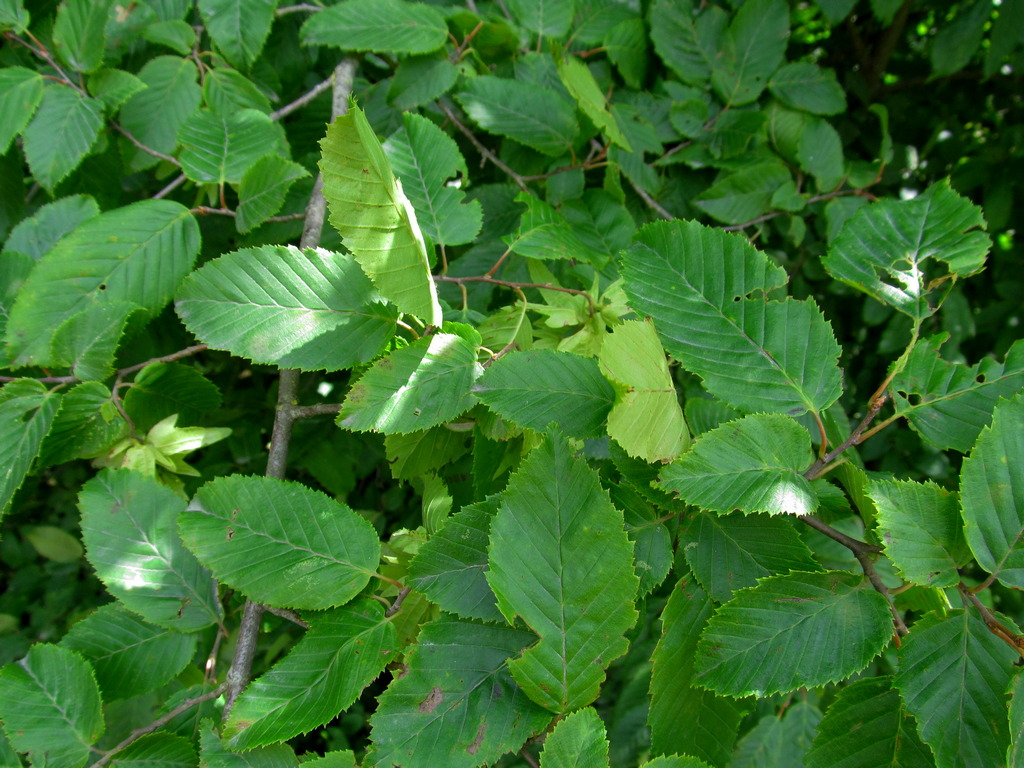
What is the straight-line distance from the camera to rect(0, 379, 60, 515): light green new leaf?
3.35 feet

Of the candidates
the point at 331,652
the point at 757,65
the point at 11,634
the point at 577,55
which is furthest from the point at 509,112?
the point at 11,634

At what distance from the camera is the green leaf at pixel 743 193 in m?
1.69

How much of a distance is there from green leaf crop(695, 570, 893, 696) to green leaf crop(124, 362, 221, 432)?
1.01 meters

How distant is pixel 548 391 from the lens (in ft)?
2.89

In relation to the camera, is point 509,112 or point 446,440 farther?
point 509,112

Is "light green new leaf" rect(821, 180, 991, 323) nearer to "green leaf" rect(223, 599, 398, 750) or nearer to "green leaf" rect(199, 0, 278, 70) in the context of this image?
"green leaf" rect(223, 599, 398, 750)

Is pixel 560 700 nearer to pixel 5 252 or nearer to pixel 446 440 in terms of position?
pixel 446 440

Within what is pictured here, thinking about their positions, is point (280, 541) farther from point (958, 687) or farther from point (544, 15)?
point (544, 15)

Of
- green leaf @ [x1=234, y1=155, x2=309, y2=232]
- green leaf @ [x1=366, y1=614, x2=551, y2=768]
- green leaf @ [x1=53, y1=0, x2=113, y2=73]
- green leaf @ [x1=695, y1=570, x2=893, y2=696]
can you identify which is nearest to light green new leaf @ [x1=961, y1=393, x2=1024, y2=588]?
Result: green leaf @ [x1=695, y1=570, x2=893, y2=696]

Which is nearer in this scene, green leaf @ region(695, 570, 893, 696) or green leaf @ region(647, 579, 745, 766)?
green leaf @ region(695, 570, 893, 696)

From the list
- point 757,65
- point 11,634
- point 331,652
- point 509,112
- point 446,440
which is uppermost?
point 757,65

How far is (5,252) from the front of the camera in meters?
1.24

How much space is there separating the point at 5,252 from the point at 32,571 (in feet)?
7.52

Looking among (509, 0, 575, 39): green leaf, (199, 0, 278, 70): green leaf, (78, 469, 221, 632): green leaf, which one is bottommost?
(78, 469, 221, 632): green leaf
